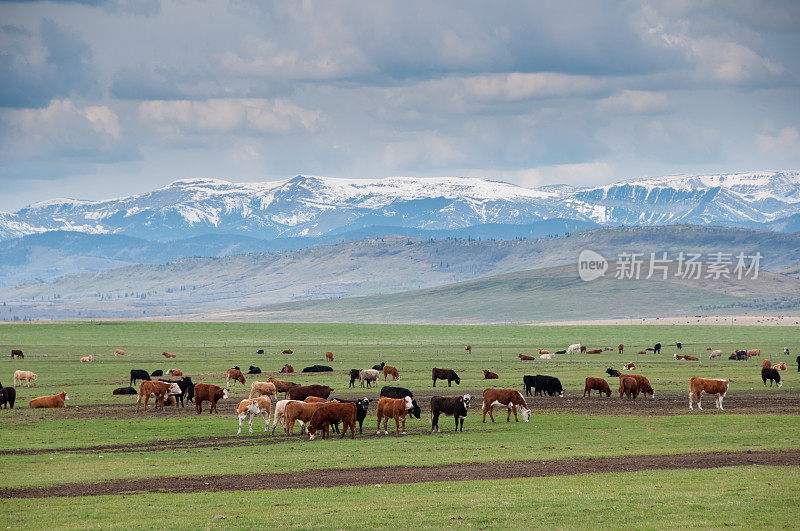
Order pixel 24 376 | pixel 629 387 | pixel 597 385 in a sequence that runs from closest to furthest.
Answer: pixel 629 387
pixel 597 385
pixel 24 376

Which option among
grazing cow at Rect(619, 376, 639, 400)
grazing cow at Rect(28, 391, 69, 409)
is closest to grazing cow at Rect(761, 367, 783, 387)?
grazing cow at Rect(619, 376, 639, 400)

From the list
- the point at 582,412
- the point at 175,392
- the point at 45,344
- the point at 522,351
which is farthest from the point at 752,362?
the point at 45,344

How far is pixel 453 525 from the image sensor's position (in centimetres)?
1992

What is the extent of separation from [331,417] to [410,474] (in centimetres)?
831

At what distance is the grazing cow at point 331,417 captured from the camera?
1353 inches

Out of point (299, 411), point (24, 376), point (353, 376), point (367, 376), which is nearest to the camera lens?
point (299, 411)

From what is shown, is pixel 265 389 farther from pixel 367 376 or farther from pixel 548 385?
pixel 548 385

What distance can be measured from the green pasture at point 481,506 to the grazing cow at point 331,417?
31.6 feet

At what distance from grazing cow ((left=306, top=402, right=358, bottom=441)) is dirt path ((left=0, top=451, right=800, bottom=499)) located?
21.8 ft

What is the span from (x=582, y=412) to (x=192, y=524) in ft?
83.0

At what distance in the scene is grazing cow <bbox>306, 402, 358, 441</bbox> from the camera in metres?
34.4

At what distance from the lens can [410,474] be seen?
2689 centimetres

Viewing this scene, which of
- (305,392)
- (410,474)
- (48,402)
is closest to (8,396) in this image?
(48,402)

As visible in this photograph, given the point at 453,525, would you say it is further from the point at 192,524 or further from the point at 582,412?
the point at 582,412
